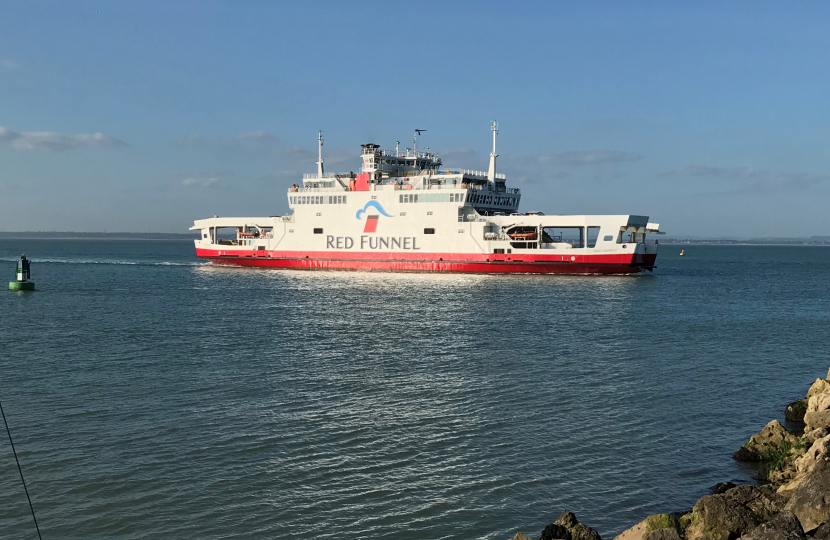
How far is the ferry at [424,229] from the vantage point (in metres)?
48.4

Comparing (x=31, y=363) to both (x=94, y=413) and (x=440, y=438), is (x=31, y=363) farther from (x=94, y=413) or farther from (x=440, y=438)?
(x=440, y=438)

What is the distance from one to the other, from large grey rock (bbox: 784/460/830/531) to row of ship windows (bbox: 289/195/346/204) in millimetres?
47979

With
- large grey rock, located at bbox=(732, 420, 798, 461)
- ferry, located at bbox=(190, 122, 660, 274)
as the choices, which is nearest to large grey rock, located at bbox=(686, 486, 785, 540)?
large grey rock, located at bbox=(732, 420, 798, 461)

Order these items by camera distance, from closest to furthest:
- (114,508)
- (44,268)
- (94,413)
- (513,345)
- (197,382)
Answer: (114,508) < (94,413) < (197,382) < (513,345) < (44,268)

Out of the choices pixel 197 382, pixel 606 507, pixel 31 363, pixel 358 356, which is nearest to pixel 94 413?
pixel 197 382

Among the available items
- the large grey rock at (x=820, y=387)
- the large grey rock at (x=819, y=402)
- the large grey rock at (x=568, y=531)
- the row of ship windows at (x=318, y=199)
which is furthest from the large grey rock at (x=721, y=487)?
the row of ship windows at (x=318, y=199)

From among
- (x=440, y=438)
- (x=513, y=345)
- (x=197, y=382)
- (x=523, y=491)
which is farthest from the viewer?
(x=513, y=345)

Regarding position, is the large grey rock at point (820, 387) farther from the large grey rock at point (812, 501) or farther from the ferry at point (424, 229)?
the ferry at point (424, 229)

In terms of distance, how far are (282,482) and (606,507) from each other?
16.9ft

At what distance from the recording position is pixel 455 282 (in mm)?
46875

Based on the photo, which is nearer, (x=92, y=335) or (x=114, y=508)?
(x=114, y=508)

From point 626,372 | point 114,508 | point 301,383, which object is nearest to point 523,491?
point 114,508

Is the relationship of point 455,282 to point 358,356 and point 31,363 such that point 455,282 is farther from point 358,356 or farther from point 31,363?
point 31,363

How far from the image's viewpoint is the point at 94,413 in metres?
15.3
